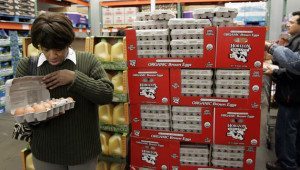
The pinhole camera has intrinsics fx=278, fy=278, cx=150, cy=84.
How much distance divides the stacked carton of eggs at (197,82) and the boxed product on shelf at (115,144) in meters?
0.88

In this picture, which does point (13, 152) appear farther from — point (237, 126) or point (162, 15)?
point (237, 126)

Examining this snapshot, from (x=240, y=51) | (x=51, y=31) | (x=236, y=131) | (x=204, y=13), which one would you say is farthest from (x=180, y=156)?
(x=51, y=31)

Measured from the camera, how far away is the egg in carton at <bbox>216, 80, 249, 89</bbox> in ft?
8.61

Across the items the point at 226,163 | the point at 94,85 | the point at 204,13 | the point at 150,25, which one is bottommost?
the point at 226,163

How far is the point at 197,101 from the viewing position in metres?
2.74

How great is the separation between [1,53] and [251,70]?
5491 millimetres

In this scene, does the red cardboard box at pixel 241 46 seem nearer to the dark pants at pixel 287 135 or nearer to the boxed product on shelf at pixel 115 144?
the dark pants at pixel 287 135

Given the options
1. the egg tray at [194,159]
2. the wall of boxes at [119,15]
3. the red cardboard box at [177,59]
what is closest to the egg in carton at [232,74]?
the red cardboard box at [177,59]

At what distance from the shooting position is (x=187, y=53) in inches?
105

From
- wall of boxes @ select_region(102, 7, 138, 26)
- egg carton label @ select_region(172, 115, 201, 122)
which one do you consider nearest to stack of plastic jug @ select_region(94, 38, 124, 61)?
egg carton label @ select_region(172, 115, 201, 122)

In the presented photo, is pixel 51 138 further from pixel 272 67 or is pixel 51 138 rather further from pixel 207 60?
pixel 272 67

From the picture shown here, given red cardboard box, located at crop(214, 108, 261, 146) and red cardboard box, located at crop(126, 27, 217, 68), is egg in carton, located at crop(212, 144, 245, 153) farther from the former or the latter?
red cardboard box, located at crop(126, 27, 217, 68)

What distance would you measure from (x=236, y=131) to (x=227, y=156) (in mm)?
300

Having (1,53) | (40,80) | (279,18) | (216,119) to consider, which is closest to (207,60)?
(216,119)
